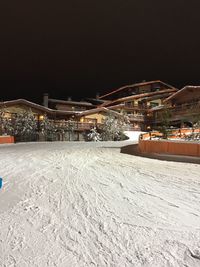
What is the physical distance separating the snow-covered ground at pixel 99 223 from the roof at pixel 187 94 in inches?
1409

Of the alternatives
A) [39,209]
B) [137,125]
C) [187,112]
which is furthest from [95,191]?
[137,125]

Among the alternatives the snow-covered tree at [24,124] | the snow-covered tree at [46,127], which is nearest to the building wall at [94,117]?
the snow-covered tree at [46,127]

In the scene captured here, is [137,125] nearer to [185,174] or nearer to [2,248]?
[185,174]

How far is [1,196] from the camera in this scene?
505 centimetres

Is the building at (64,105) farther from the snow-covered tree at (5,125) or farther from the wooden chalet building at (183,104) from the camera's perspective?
the snow-covered tree at (5,125)

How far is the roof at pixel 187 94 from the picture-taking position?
3900cm

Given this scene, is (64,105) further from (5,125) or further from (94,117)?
(5,125)

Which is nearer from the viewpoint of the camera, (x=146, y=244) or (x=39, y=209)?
(x=146, y=244)

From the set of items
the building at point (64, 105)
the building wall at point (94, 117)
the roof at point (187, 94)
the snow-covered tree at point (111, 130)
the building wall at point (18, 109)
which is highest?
the roof at point (187, 94)

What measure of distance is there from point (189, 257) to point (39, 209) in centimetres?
259

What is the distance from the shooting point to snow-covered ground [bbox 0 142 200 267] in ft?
8.89

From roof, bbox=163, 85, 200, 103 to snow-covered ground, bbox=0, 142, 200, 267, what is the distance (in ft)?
117

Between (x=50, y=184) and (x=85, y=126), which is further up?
(x=85, y=126)

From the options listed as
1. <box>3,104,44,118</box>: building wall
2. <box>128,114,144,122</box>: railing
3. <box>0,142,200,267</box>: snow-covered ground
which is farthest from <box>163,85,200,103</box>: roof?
<box>0,142,200,267</box>: snow-covered ground
